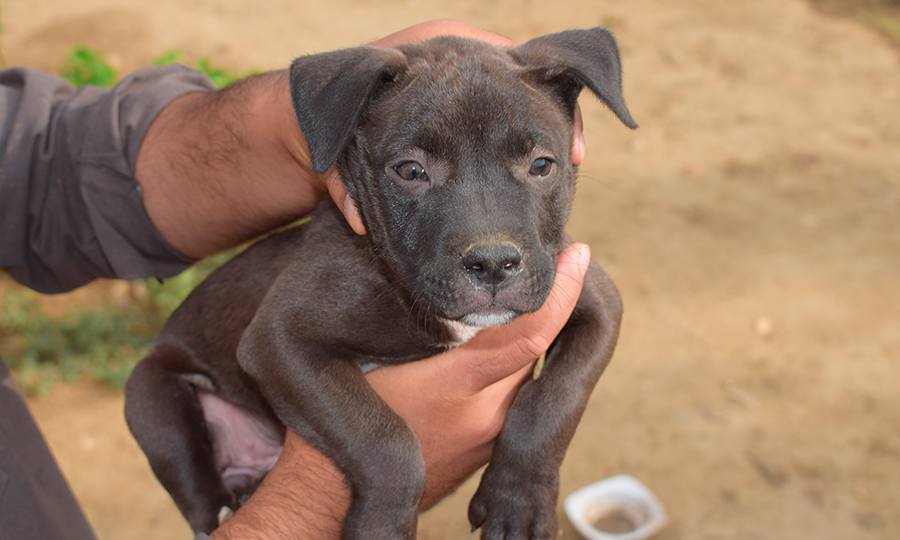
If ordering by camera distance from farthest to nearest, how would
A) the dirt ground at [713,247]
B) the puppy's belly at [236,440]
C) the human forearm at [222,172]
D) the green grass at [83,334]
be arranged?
1. the green grass at [83,334]
2. the dirt ground at [713,247]
3. the puppy's belly at [236,440]
4. the human forearm at [222,172]

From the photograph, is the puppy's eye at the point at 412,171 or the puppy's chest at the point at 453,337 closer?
the puppy's eye at the point at 412,171

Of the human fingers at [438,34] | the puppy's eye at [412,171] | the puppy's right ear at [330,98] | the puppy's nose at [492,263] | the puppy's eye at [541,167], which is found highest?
→ the puppy's right ear at [330,98]

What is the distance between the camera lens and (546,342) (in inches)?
123

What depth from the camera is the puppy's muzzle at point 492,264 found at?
261 centimetres

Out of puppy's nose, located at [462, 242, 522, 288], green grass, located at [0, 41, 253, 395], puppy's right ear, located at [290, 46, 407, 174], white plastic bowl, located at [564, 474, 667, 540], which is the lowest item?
white plastic bowl, located at [564, 474, 667, 540]

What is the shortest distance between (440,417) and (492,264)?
99 centimetres

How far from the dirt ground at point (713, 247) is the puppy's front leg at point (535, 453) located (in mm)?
2366

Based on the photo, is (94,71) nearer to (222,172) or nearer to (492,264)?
(222,172)

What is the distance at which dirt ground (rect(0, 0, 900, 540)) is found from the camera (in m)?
5.60

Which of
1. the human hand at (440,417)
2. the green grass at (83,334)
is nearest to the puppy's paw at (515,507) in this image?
the human hand at (440,417)

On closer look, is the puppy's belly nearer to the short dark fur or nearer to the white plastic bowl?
the short dark fur

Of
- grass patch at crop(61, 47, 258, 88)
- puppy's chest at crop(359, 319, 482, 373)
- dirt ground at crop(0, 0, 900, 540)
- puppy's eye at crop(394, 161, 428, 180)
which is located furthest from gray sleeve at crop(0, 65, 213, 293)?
grass patch at crop(61, 47, 258, 88)

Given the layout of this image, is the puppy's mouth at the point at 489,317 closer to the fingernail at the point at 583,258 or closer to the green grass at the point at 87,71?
the fingernail at the point at 583,258

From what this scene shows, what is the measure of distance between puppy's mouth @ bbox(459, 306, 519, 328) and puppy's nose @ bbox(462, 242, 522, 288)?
0.16 metres
